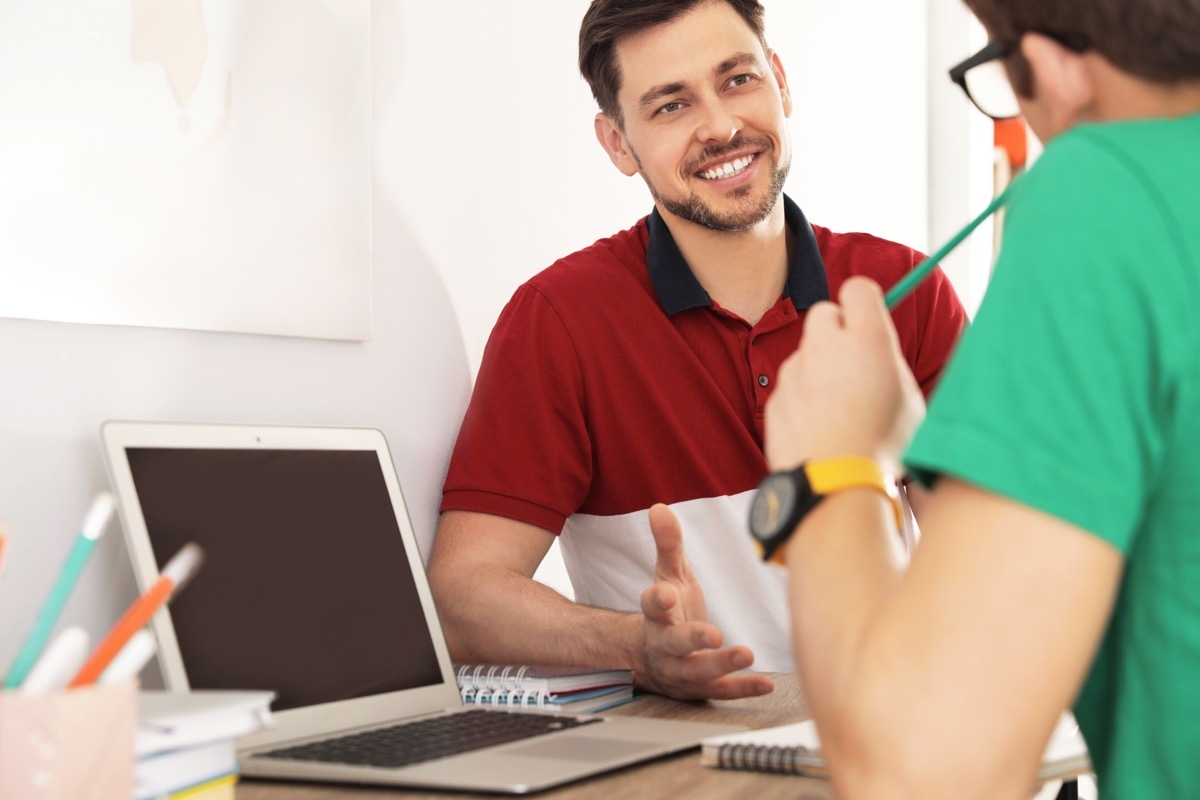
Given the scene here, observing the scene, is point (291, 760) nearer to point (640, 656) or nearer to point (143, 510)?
point (143, 510)

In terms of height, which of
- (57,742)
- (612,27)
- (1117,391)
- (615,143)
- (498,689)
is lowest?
(498,689)

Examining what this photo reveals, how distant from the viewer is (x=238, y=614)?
1050 millimetres

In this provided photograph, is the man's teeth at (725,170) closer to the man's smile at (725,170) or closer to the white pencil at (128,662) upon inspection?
the man's smile at (725,170)

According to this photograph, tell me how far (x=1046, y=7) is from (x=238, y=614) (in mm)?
757

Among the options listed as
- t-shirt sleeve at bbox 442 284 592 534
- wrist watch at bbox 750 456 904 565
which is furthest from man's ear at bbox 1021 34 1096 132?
t-shirt sleeve at bbox 442 284 592 534

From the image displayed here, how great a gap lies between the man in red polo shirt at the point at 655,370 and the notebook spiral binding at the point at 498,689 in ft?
0.29

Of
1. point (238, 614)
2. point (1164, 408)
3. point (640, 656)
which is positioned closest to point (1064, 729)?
point (640, 656)

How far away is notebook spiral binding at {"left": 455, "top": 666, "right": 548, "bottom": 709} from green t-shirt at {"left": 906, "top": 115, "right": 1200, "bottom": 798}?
0.71m

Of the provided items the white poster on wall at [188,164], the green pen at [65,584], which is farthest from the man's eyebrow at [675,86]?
the green pen at [65,584]

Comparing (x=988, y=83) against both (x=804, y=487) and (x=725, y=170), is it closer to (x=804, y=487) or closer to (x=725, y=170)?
(x=804, y=487)

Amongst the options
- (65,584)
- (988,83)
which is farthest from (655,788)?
(988,83)

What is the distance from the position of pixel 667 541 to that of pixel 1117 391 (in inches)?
28.5

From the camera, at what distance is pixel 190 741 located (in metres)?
0.71

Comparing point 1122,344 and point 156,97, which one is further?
point 156,97
